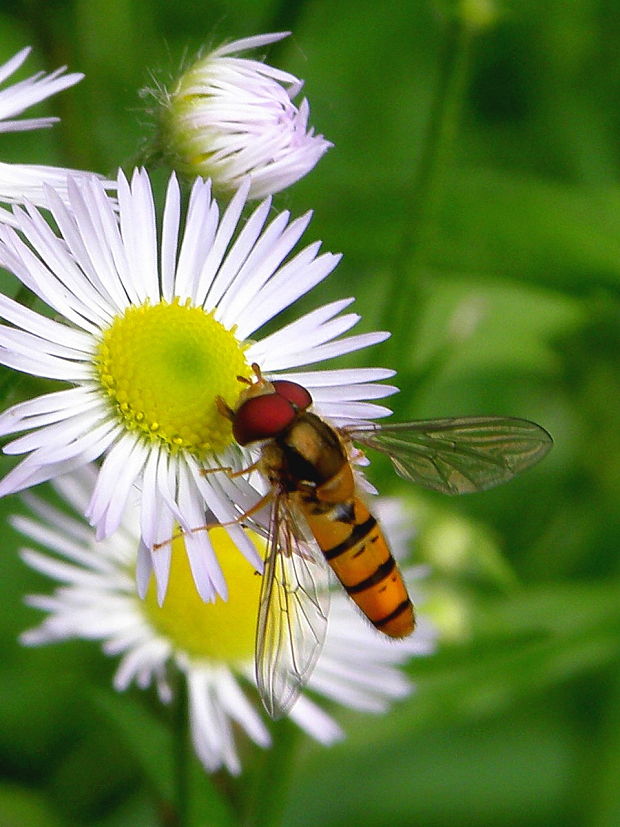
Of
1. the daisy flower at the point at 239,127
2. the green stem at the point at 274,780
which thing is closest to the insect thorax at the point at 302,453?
the daisy flower at the point at 239,127

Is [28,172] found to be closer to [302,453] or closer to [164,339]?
[164,339]

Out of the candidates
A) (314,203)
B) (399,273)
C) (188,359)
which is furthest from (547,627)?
(188,359)

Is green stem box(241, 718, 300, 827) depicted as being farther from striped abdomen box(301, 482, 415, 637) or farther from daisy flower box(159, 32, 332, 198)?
daisy flower box(159, 32, 332, 198)

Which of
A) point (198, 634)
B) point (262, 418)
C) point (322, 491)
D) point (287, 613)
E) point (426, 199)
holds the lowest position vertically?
point (198, 634)

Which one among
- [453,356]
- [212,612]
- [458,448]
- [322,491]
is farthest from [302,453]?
[453,356]

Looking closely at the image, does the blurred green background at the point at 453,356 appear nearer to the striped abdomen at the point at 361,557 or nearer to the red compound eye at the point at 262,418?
the striped abdomen at the point at 361,557

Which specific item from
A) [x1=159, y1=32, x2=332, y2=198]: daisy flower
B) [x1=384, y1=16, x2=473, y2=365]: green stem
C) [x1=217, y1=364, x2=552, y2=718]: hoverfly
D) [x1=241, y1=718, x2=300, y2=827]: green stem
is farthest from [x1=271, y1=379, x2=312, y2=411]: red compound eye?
[x1=241, y1=718, x2=300, y2=827]: green stem

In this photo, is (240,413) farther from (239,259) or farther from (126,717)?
(126,717)
